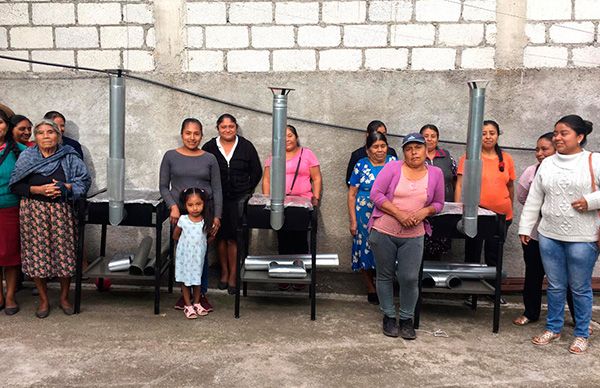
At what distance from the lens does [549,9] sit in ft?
17.4

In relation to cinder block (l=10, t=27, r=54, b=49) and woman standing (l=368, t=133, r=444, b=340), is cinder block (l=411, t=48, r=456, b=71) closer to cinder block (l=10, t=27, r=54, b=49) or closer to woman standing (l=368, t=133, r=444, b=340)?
woman standing (l=368, t=133, r=444, b=340)

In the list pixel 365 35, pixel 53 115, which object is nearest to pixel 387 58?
pixel 365 35

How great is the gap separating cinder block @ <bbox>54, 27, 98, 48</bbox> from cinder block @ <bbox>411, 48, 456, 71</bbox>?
3.17m

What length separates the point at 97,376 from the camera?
138 inches

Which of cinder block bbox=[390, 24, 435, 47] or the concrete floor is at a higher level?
cinder block bbox=[390, 24, 435, 47]

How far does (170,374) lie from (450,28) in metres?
4.02

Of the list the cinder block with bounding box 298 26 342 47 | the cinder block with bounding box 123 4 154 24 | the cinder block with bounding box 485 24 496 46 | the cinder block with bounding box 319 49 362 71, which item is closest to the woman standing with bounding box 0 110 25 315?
the cinder block with bounding box 123 4 154 24

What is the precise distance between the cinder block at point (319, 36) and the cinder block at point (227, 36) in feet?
1.82

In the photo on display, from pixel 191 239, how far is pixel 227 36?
7.11ft

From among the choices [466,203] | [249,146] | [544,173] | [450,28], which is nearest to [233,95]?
[249,146]

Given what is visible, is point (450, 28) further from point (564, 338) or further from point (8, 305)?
point (8, 305)

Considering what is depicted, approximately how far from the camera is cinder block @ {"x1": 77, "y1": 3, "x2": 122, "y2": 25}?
5445 millimetres

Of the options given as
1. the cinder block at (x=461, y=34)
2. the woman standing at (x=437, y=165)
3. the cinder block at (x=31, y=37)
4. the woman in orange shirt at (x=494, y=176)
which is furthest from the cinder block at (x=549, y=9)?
the cinder block at (x=31, y=37)

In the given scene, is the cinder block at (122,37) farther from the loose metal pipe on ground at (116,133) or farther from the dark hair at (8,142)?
the loose metal pipe on ground at (116,133)
